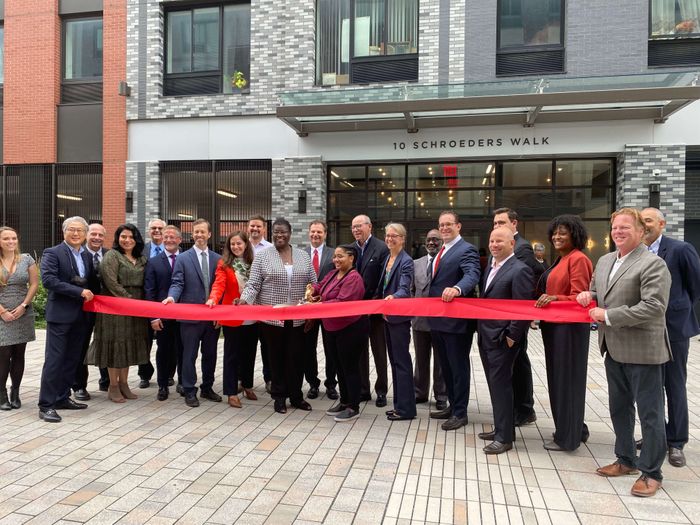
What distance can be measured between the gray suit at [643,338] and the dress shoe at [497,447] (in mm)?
979

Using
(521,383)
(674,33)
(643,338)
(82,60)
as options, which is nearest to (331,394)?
(521,383)

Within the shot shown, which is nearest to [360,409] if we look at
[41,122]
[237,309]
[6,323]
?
[237,309]

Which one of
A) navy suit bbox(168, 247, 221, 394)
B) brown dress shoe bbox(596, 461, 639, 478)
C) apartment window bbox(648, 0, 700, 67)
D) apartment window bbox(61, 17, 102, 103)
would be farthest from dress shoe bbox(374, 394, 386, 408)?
apartment window bbox(61, 17, 102, 103)

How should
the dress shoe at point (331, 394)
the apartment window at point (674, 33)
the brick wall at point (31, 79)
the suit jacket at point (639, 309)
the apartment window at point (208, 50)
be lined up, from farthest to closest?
1. the brick wall at point (31, 79)
2. the apartment window at point (208, 50)
3. the apartment window at point (674, 33)
4. the dress shoe at point (331, 394)
5. the suit jacket at point (639, 309)

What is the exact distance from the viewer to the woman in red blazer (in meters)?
4.30

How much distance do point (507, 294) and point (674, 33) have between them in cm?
1022

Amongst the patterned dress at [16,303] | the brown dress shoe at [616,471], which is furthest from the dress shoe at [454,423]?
the patterned dress at [16,303]

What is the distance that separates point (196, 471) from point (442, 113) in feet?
30.3

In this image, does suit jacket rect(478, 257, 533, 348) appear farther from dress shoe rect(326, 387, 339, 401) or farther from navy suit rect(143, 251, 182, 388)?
navy suit rect(143, 251, 182, 388)

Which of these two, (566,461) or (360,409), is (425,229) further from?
(566,461)

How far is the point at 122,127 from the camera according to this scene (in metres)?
13.0

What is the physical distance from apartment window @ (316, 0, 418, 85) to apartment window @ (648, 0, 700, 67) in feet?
16.9

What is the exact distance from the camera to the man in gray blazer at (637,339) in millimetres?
3547

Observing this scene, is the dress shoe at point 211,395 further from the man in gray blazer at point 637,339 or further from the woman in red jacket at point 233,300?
the man in gray blazer at point 637,339
